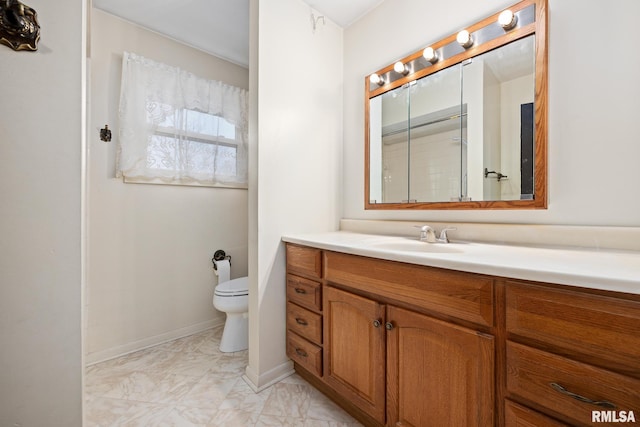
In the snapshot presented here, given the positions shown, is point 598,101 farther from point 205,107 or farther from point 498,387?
point 205,107

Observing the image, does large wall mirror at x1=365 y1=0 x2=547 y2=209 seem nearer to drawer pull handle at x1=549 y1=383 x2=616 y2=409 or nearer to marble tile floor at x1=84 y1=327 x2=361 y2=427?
drawer pull handle at x1=549 y1=383 x2=616 y2=409

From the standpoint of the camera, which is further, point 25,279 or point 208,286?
point 208,286

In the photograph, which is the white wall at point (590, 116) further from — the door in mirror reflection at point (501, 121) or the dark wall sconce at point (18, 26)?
the dark wall sconce at point (18, 26)

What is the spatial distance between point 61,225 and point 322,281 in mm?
1030

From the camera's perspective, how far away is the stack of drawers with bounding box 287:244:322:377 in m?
1.37

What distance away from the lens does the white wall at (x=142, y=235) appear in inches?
69.8

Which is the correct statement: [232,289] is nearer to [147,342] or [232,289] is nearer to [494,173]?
[147,342]

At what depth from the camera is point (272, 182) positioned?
1.57m

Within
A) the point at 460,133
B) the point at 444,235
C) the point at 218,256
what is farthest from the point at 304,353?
the point at 460,133

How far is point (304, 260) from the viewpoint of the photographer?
145 cm

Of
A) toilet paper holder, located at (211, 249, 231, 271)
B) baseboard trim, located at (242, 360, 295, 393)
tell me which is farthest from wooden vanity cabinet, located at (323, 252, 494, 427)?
toilet paper holder, located at (211, 249, 231, 271)

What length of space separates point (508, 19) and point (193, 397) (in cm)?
246

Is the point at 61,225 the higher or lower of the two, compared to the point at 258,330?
higher

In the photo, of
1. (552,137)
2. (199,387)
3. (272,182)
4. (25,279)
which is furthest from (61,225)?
(552,137)
